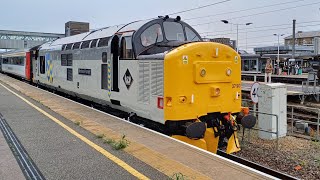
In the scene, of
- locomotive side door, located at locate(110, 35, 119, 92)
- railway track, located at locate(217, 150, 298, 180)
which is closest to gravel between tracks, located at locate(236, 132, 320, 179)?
railway track, located at locate(217, 150, 298, 180)

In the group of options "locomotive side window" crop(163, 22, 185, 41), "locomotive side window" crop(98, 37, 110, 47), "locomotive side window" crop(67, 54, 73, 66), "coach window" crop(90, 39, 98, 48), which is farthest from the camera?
"locomotive side window" crop(67, 54, 73, 66)

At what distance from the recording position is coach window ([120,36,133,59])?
8609 mm

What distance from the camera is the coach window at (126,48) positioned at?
28.2ft

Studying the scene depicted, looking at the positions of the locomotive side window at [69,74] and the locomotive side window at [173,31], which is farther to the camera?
the locomotive side window at [69,74]

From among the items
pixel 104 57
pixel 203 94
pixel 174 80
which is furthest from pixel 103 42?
pixel 203 94

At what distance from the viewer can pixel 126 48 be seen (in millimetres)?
8812

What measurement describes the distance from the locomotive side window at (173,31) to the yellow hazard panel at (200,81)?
1.49 metres

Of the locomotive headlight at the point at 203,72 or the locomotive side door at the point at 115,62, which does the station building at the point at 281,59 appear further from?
the locomotive headlight at the point at 203,72

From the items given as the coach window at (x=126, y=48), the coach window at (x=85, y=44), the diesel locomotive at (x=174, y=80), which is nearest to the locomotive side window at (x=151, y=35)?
the diesel locomotive at (x=174, y=80)

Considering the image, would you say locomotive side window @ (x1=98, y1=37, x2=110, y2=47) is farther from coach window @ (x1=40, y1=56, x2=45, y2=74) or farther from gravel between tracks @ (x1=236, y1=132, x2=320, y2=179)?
coach window @ (x1=40, y1=56, x2=45, y2=74)

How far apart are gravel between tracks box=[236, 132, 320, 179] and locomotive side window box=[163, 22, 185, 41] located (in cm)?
339

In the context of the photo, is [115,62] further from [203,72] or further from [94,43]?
[203,72]

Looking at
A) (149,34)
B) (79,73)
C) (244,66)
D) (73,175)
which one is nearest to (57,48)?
(79,73)

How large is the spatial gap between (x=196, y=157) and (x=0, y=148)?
12.4 ft
